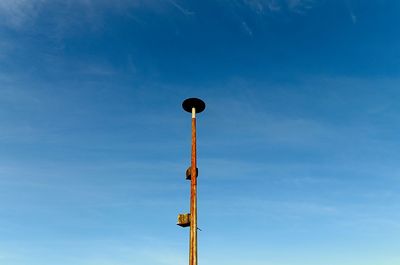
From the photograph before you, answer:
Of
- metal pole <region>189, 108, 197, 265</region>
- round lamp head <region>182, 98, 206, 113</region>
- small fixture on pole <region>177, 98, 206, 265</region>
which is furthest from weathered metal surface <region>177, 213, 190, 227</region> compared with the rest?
round lamp head <region>182, 98, 206, 113</region>

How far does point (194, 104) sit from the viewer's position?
46.6ft

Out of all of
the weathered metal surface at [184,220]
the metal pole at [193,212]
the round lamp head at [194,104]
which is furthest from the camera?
the round lamp head at [194,104]

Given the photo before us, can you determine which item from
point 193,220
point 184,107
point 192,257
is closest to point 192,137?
point 184,107

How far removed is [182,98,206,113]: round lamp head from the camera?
14084 millimetres

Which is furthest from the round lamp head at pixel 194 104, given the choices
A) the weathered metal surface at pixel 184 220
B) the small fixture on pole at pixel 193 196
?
the weathered metal surface at pixel 184 220

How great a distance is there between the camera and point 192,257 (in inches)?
477

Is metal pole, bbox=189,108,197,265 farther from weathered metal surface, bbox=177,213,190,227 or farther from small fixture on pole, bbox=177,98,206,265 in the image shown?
weathered metal surface, bbox=177,213,190,227

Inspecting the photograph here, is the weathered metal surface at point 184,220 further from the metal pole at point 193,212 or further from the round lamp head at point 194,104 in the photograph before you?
the round lamp head at point 194,104

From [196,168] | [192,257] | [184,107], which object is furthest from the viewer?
[184,107]

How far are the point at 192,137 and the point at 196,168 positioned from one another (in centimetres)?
114

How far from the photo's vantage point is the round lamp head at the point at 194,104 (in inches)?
554

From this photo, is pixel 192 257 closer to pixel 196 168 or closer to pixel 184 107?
pixel 196 168

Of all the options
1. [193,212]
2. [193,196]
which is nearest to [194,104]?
[193,196]

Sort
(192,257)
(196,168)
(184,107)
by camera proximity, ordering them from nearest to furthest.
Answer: (192,257) → (196,168) → (184,107)
